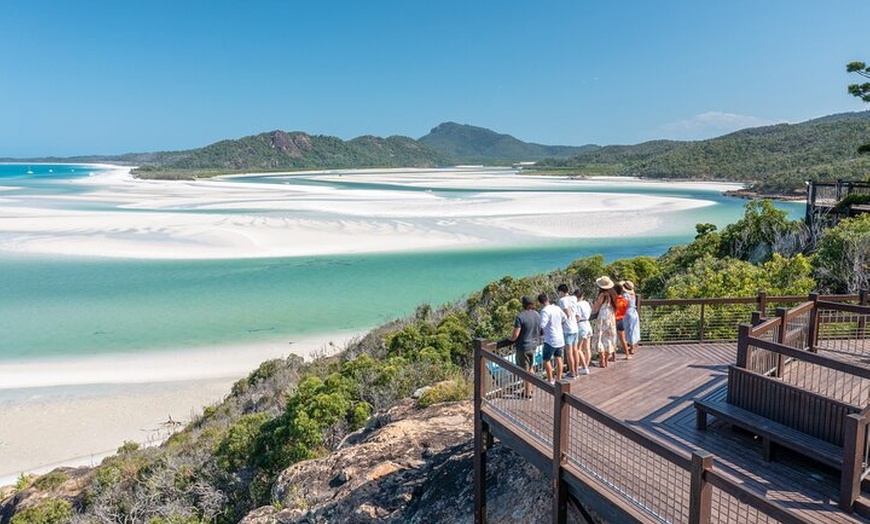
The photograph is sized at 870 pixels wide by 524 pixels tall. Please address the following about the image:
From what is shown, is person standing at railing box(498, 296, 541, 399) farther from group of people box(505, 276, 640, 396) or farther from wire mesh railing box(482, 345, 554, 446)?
wire mesh railing box(482, 345, 554, 446)

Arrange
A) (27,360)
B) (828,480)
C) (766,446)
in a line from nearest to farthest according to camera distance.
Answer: (828,480) → (766,446) → (27,360)

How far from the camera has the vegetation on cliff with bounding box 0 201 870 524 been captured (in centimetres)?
1039

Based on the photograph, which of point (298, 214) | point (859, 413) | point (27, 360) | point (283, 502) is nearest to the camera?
point (859, 413)

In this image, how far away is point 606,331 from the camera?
324 inches

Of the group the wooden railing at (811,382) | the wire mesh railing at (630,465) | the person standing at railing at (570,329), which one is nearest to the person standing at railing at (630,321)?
the person standing at railing at (570,329)

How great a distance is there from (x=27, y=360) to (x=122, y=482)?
1100 cm

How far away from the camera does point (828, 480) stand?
5207 millimetres

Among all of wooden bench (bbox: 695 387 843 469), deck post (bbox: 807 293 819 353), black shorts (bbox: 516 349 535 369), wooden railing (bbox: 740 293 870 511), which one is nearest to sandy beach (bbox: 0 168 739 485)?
black shorts (bbox: 516 349 535 369)

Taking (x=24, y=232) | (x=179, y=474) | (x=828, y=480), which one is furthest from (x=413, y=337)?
(x=24, y=232)

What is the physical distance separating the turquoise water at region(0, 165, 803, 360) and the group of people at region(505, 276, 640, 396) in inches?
592

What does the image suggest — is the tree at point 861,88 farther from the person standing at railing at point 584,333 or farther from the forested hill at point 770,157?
the forested hill at point 770,157

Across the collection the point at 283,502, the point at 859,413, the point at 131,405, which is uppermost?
the point at 859,413

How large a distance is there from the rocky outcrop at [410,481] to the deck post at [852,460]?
8.97ft

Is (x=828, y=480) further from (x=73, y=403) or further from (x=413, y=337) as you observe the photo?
(x=73, y=403)
